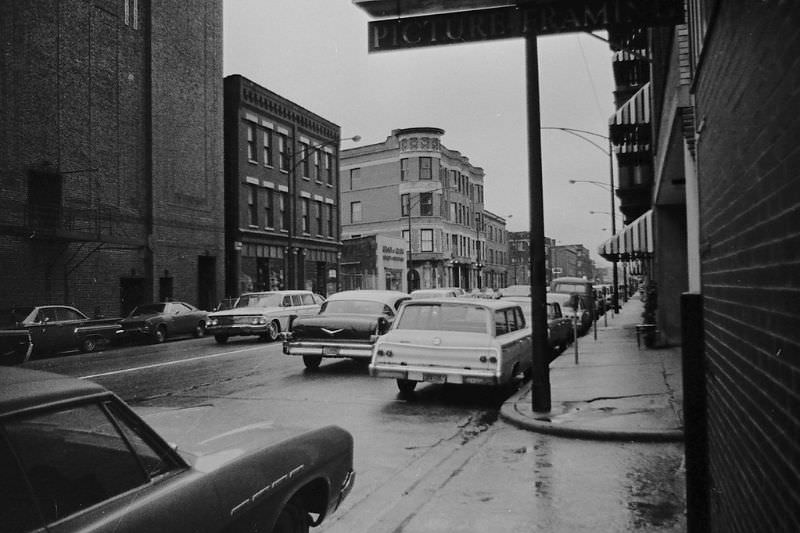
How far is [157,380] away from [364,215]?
55.1 meters

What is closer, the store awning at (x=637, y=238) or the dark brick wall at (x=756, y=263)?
Result: the dark brick wall at (x=756, y=263)

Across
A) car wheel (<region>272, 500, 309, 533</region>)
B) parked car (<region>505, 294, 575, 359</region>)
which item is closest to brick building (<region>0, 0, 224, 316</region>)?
parked car (<region>505, 294, 575, 359</region>)

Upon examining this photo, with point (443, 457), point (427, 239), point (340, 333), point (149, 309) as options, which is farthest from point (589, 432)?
point (427, 239)

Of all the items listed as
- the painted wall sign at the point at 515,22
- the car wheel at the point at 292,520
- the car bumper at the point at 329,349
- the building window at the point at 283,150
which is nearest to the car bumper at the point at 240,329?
the car bumper at the point at 329,349

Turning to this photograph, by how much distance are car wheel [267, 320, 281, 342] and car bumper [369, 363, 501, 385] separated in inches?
425

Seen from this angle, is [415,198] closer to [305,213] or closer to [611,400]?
[305,213]

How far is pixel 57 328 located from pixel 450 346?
1356 centimetres

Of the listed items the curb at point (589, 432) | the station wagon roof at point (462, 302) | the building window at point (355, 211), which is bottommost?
the curb at point (589, 432)

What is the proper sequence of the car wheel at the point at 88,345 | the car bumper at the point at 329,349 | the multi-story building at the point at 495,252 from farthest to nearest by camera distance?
the multi-story building at the point at 495,252 → the car wheel at the point at 88,345 → the car bumper at the point at 329,349

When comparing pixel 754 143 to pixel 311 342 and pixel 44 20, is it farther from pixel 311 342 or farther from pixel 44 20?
pixel 44 20

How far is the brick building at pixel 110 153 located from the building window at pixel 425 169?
31.6 m

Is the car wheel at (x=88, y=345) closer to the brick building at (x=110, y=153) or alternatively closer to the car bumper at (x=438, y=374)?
the brick building at (x=110, y=153)

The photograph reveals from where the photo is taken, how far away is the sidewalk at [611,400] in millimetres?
7648

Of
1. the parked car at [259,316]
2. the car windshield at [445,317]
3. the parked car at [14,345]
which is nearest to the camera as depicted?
the car windshield at [445,317]
